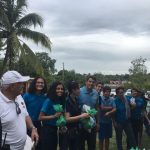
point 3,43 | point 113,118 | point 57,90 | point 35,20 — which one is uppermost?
point 35,20

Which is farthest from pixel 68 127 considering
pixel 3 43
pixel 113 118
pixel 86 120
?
pixel 3 43

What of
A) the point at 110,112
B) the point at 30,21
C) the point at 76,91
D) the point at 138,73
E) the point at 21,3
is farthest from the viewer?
the point at 138,73

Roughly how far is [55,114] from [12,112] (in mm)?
2431

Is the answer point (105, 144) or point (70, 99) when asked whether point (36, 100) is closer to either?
point (70, 99)

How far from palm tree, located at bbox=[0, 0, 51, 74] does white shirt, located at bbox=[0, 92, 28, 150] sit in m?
18.4

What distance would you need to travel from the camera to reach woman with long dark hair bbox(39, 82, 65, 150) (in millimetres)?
6887

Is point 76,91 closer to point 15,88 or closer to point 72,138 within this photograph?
point 72,138

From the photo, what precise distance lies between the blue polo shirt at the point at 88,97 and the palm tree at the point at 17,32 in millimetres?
15083

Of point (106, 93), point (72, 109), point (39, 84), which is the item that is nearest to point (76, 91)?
point (72, 109)

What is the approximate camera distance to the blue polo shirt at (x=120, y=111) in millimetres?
9445

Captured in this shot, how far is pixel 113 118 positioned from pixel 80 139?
6.70 ft

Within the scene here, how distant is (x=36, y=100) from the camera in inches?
284

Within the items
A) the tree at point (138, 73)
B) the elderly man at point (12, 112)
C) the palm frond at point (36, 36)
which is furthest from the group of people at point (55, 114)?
the tree at point (138, 73)

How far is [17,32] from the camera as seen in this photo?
2544 centimetres
